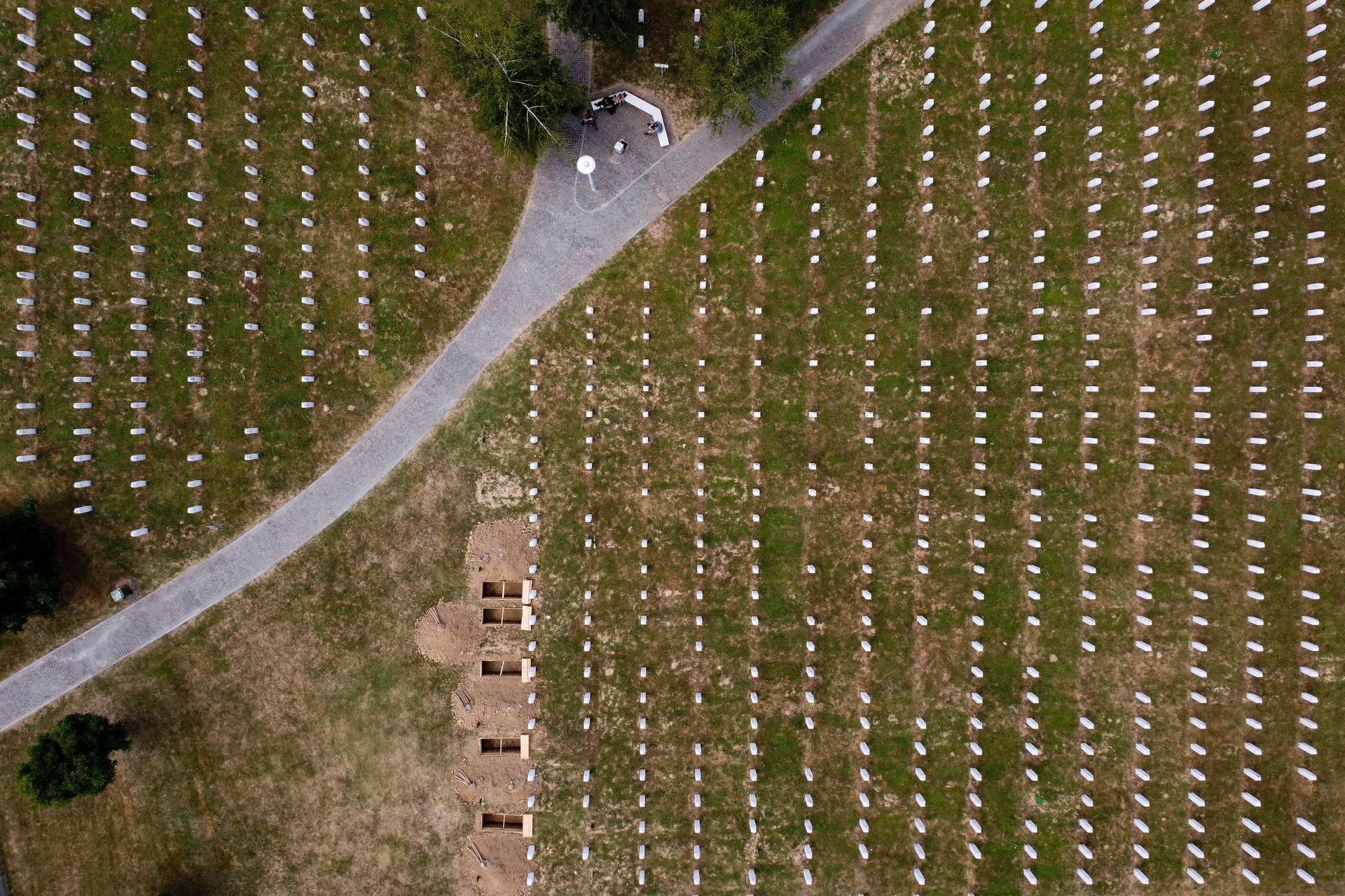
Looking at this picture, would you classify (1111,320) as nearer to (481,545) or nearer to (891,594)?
(891,594)

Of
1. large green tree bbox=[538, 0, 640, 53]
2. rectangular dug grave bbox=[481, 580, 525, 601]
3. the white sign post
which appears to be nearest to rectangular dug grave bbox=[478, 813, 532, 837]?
rectangular dug grave bbox=[481, 580, 525, 601]

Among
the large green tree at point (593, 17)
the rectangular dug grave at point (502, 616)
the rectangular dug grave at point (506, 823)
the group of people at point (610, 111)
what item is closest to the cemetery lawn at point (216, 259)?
the group of people at point (610, 111)

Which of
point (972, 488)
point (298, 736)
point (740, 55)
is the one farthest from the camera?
point (298, 736)

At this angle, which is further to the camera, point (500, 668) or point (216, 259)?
point (500, 668)

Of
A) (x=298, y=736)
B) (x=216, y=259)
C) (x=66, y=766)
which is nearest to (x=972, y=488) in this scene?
(x=298, y=736)

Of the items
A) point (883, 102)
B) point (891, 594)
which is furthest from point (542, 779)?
point (883, 102)

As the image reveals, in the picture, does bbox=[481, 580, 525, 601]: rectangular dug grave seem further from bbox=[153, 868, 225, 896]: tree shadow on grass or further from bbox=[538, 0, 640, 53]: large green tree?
bbox=[538, 0, 640, 53]: large green tree

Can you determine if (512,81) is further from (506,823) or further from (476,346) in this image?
(506,823)
